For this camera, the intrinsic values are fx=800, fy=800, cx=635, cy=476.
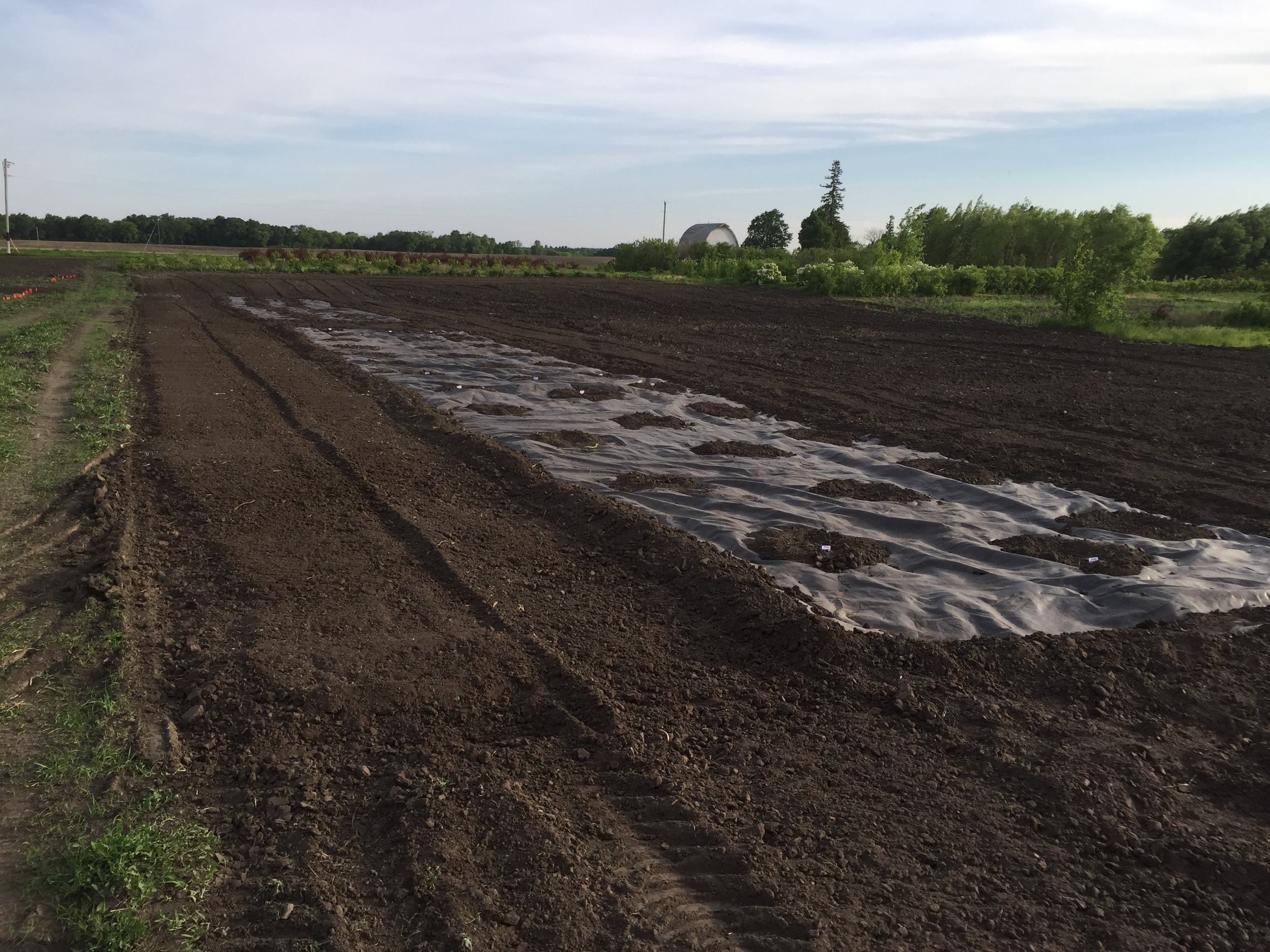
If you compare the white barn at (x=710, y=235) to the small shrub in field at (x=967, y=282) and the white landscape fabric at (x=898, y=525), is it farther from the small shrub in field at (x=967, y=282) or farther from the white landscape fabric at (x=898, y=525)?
the white landscape fabric at (x=898, y=525)

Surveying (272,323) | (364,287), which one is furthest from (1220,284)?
(272,323)

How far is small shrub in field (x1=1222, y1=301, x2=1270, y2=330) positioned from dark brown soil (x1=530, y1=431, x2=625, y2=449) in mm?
22204

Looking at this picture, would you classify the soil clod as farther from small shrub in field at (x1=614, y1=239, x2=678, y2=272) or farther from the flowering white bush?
small shrub in field at (x1=614, y1=239, x2=678, y2=272)

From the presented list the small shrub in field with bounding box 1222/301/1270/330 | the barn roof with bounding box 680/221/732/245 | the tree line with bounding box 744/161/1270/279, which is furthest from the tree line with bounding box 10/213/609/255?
the small shrub in field with bounding box 1222/301/1270/330

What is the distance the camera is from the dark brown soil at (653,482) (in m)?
6.85

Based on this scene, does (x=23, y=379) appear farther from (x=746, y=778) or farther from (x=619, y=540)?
(x=746, y=778)

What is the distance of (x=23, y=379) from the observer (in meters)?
9.66

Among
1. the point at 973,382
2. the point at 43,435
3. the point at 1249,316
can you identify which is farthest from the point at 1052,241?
the point at 43,435

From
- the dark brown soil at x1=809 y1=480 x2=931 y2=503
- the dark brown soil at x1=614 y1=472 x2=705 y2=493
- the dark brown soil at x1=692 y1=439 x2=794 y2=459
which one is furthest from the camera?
the dark brown soil at x1=692 y1=439 x2=794 y2=459

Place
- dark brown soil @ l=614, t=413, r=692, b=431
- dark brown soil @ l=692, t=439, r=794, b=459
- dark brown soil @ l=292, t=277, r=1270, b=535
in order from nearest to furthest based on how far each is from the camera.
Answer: dark brown soil @ l=292, t=277, r=1270, b=535, dark brown soil @ l=692, t=439, r=794, b=459, dark brown soil @ l=614, t=413, r=692, b=431

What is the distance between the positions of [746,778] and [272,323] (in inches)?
688

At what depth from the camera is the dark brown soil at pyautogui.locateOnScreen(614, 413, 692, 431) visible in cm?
916

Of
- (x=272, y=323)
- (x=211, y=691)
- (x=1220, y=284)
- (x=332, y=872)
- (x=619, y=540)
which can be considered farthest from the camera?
A: (x=1220, y=284)

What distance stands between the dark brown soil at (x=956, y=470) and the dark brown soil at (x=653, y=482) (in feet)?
7.21
